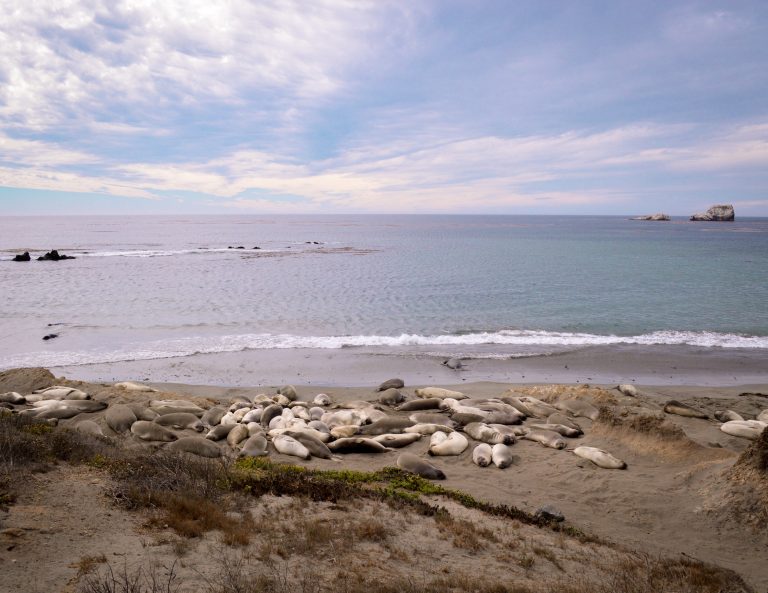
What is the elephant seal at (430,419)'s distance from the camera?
38.5 ft

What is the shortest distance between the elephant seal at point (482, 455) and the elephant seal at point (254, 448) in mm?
4228

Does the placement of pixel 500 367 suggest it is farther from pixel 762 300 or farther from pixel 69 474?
pixel 762 300

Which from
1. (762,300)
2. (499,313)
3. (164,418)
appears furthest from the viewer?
(762,300)

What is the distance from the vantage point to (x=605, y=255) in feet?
194

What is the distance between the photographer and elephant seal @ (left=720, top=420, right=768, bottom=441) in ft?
35.9

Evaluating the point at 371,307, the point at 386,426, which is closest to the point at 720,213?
the point at 371,307

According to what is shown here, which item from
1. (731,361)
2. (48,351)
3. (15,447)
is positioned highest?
(15,447)

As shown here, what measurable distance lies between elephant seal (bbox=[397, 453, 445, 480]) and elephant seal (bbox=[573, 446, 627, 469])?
10.3ft

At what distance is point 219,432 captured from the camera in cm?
1090

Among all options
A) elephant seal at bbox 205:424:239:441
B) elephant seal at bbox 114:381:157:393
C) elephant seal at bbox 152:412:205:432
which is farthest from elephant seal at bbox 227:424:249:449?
elephant seal at bbox 114:381:157:393

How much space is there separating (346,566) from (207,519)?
183 centimetres

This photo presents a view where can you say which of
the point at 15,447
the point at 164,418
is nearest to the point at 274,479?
the point at 15,447

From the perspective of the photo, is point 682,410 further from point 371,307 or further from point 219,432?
point 371,307

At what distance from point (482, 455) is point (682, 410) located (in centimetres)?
616
